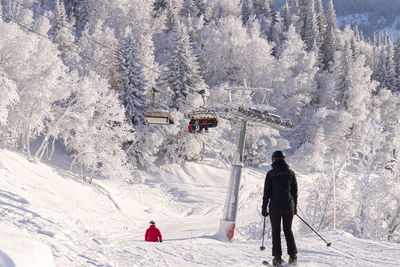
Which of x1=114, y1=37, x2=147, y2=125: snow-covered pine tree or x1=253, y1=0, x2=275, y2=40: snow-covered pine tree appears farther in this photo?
x1=253, y1=0, x2=275, y2=40: snow-covered pine tree

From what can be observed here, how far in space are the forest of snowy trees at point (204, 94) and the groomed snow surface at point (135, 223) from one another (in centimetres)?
219

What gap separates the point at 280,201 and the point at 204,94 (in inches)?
424

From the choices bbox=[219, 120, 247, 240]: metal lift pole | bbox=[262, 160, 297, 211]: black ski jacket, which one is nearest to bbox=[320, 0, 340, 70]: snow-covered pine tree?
bbox=[219, 120, 247, 240]: metal lift pole

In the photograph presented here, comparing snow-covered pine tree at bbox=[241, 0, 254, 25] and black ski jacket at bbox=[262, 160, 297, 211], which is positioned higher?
snow-covered pine tree at bbox=[241, 0, 254, 25]

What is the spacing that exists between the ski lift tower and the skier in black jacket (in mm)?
10548

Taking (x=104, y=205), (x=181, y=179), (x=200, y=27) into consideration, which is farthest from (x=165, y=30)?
(x=104, y=205)

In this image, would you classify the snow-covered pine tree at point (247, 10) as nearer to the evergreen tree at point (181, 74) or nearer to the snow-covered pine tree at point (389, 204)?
the evergreen tree at point (181, 74)

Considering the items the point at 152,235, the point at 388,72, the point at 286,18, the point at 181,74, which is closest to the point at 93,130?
the point at 181,74

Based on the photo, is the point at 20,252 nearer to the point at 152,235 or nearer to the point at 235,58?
the point at 152,235

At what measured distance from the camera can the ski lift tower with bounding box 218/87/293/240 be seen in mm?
15560

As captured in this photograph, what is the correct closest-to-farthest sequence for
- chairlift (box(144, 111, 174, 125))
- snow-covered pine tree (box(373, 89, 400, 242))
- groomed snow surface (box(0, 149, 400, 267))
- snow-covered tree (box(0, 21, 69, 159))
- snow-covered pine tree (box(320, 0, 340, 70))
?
groomed snow surface (box(0, 149, 400, 267)) → chairlift (box(144, 111, 174, 125)) → snow-covered pine tree (box(373, 89, 400, 242)) → snow-covered tree (box(0, 21, 69, 159)) → snow-covered pine tree (box(320, 0, 340, 70))

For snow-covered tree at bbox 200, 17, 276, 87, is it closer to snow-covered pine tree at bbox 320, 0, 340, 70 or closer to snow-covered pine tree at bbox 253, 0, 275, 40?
snow-covered pine tree at bbox 253, 0, 275, 40

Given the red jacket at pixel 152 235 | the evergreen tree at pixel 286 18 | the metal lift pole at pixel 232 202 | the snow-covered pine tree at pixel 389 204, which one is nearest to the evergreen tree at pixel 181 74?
the metal lift pole at pixel 232 202

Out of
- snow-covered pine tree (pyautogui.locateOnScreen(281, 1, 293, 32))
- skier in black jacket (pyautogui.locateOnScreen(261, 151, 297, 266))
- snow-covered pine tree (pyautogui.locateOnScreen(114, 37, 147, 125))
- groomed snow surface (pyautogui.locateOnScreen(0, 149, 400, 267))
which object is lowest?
groomed snow surface (pyautogui.locateOnScreen(0, 149, 400, 267))
